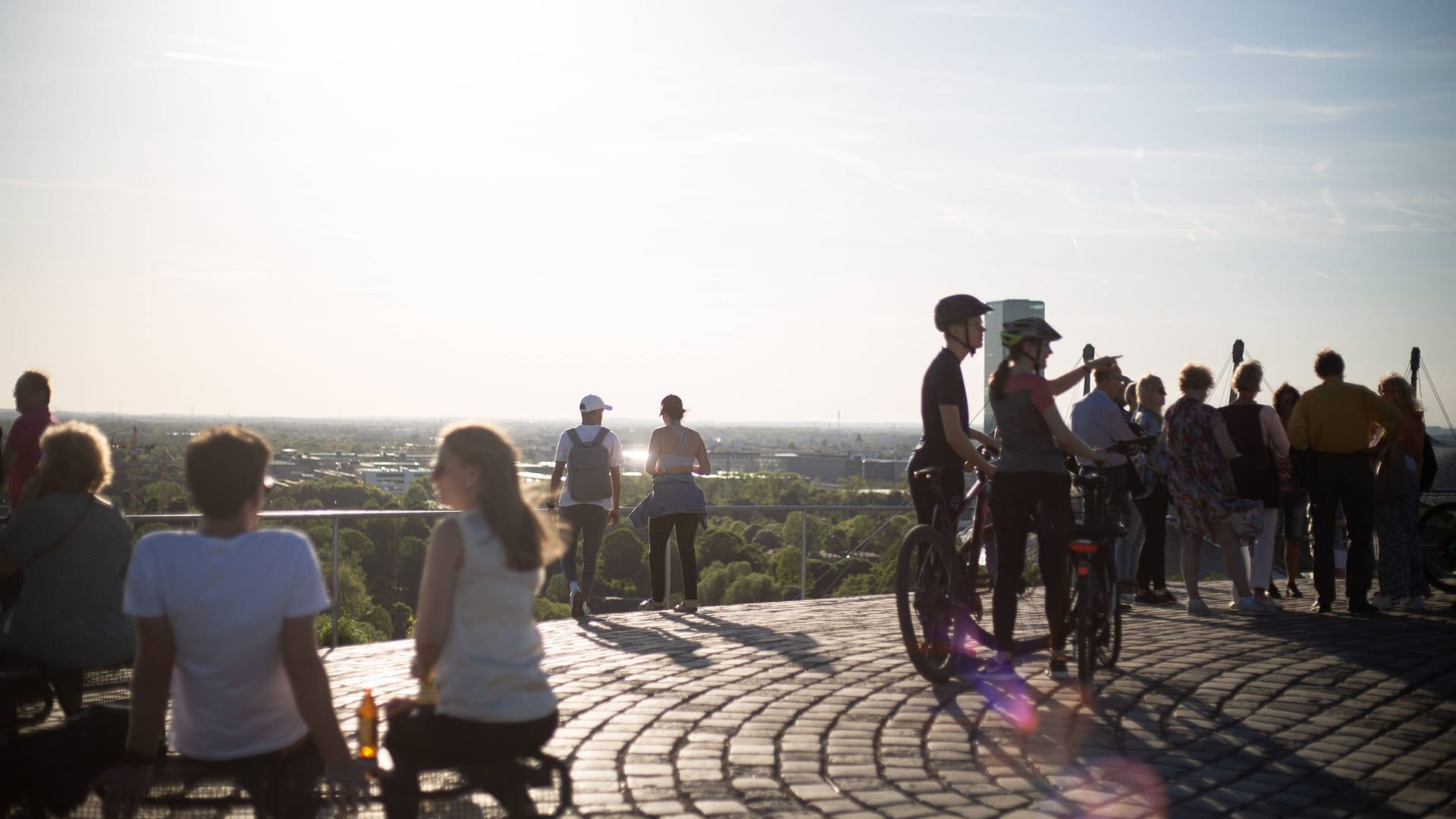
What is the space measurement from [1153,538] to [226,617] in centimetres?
929

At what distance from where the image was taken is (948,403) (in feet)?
22.9

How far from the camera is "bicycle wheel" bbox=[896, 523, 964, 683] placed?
269 inches

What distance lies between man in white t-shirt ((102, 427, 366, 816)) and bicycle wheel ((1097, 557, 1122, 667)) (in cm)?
447

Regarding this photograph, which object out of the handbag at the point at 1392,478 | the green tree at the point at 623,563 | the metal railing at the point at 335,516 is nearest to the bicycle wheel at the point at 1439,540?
the handbag at the point at 1392,478

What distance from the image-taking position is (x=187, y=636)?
3238mm

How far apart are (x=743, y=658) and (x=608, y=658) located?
2.76 feet

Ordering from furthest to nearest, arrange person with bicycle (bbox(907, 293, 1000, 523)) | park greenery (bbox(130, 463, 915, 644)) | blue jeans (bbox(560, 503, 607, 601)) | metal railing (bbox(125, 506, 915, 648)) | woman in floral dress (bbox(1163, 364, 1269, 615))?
park greenery (bbox(130, 463, 915, 644)) → blue jeans (bbox(560, 503, 607, 601)) → woman in floral dress (bbox(1163, 364, 1269, 615)) → metal railing (bbox(125, 506, 915, 648)) → person with bicycle (bbox(907, 293, 1000, 523))

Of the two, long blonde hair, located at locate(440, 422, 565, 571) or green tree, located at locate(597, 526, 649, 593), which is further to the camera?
green tree, located at locate(597, 526, 649, 593)

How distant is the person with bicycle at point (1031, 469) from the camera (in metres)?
A: 6.64

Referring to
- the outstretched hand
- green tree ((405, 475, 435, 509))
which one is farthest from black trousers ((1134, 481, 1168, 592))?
green tree ((405, 475, 435, 509))

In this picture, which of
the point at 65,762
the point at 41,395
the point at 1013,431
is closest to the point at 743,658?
the point at 1013,431

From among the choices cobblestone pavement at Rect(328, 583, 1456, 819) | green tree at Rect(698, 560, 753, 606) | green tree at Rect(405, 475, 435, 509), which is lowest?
green tree at Rect(698, 560, 753, 606)

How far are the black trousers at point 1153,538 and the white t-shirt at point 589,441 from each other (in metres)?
4.35

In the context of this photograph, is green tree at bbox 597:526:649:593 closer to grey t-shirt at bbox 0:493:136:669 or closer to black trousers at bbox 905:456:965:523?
black trousers at bbox 905:456:965:523
